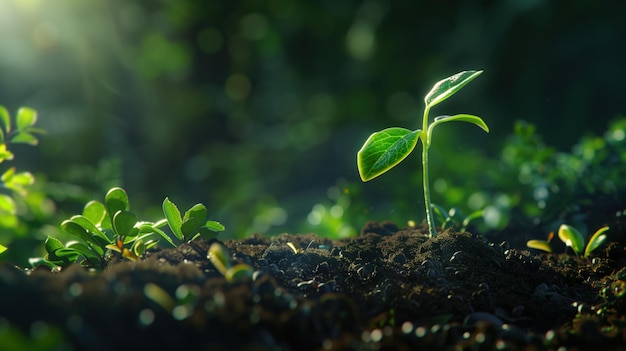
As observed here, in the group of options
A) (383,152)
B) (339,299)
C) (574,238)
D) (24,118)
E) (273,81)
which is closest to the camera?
(339,299)

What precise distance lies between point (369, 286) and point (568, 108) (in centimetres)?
428

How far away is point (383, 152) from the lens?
1.39 m

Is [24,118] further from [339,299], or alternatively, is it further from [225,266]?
[339,299]

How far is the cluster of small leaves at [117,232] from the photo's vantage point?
1.42 meters

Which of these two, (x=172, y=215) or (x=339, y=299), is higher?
(x=172, y=215)

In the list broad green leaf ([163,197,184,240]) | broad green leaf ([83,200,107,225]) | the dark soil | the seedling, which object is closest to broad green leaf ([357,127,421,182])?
the seedling

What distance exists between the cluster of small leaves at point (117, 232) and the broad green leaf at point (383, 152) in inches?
15.1

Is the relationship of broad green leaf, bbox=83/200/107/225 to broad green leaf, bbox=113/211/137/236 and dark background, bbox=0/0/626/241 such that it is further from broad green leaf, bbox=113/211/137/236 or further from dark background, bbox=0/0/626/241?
dark background, bbox=0/0/626/241

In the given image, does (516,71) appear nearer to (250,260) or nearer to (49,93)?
(49,93)

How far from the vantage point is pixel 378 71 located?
5.61 m

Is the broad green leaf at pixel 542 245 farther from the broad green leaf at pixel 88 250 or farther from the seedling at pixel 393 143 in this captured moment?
the broad green leaf at pixel 88 250

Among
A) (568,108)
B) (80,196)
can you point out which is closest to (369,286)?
(80,196)

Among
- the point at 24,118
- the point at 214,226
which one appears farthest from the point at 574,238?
the point at 24,118

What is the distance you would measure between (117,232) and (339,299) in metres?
0.60
